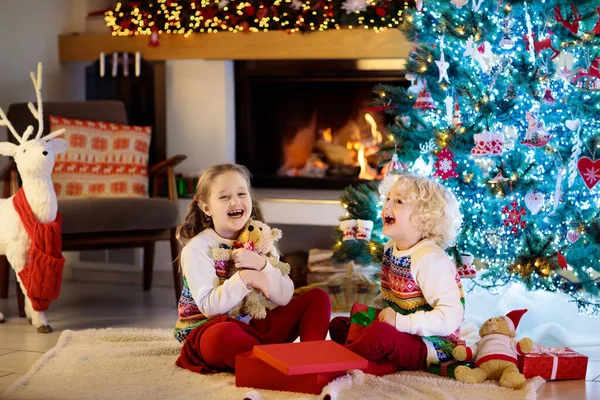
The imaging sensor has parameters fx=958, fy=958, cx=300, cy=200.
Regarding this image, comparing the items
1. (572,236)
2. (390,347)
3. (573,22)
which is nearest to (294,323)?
(390,347)

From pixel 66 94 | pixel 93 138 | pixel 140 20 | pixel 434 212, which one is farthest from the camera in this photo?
pixel 66 94

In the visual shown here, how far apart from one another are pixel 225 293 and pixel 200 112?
240 cm

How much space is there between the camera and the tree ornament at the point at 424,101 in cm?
356

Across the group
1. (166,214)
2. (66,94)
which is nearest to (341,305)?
(166,214)

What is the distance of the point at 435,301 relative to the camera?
2.83 m

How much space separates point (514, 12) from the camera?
344 centimetres

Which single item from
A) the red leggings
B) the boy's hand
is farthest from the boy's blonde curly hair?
the red leggings

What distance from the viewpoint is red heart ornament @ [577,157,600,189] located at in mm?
3342

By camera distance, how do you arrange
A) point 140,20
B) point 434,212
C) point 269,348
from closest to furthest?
1. point 269,348
2. point 434,212
3. point 140,20

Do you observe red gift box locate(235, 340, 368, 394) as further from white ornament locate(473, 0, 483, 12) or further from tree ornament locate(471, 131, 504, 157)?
white ornament locate(473, 0, 483, 12)

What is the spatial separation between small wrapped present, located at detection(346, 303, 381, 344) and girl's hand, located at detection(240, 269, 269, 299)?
0.28 m

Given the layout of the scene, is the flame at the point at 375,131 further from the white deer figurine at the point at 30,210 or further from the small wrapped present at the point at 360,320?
the small wrapped present at the point at 360,320

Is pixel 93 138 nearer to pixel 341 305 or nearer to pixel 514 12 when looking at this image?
pixel 341 305

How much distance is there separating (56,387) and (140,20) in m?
2.74
